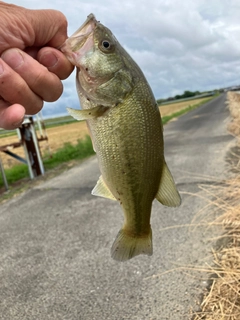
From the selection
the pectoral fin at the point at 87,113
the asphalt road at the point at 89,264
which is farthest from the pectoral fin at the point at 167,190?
the asphalt road at the point at 89,264

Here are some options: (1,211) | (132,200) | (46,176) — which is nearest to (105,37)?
(132,200)

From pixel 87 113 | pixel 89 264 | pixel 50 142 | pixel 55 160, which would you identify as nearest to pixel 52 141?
pixel 50 142

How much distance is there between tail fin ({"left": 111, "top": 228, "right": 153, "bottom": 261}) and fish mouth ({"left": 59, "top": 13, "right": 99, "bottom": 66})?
890 mm

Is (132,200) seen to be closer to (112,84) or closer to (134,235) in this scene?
Result: (134,235)

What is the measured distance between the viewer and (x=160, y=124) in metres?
1.72

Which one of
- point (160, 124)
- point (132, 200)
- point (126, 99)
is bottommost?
point (132, 200)

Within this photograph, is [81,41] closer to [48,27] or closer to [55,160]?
[48,27]

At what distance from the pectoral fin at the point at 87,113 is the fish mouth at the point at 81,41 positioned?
235 millimetres

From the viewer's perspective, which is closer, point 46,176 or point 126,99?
point 126,99

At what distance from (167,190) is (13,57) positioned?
0.94 metres

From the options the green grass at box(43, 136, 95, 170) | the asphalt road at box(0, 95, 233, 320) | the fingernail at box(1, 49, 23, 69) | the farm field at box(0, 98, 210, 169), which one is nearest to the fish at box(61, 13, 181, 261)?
the fingernail at box(1, 49, 23, 69)

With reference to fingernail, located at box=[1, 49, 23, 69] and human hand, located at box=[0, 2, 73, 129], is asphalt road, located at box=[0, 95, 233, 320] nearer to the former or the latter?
human hand, located at box=[0, 2, 73, 129]

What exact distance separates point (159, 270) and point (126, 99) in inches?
122

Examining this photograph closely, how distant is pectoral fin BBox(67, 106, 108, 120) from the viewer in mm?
1621
